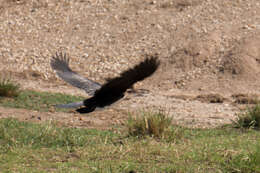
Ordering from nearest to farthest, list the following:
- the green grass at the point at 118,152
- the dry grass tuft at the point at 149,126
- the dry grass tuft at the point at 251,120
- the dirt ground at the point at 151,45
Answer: the green grass at the point at 118,152, the dry grass tuft at the point at 149,126, the dry grass tuft at the point at 251,120, the dirt ground at the point at 151,45

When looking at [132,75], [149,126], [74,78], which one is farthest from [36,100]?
[132,75]

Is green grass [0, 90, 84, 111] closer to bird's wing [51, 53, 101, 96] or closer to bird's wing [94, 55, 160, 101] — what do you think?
bird's wing [51, 53, 101, 96]

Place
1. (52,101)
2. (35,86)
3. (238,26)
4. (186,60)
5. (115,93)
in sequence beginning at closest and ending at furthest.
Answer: (115,93), (52,101), (35,86), (186,60), (238,26)

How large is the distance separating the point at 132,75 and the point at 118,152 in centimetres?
98

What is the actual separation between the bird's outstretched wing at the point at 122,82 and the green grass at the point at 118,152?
59 centimetres

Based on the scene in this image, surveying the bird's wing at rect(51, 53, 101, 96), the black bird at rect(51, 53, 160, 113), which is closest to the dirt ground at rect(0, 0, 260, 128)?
the bird's wing at rect(51, 53, 101, 96)

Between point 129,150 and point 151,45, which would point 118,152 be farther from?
point 151,45

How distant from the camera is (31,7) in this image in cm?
1841

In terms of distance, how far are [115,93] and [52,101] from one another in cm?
442

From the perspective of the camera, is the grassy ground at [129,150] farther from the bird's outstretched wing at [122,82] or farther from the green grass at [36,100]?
the green grass at [36,100]

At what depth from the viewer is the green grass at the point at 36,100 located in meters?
9.83

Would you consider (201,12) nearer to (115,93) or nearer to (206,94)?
(206,94)

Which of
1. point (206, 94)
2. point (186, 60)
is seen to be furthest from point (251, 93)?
point (186, 60)

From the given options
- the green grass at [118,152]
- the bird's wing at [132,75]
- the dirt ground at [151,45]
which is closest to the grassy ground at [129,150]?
the green grass at [118,152]
